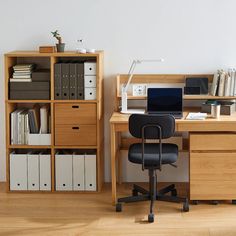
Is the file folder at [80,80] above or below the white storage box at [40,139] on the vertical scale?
above

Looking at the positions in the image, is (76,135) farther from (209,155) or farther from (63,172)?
(209,155)

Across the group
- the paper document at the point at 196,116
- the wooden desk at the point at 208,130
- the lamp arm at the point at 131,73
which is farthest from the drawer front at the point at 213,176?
the lamp arm at the point at 131,73

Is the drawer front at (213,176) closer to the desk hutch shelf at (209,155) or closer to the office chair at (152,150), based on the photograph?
the desk hutch shelf at (209,155)

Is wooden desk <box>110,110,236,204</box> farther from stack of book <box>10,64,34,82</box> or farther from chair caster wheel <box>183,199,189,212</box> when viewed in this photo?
stack of book <box>10,64,34,82</box>

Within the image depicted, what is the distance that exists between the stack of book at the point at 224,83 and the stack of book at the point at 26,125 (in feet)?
4.97

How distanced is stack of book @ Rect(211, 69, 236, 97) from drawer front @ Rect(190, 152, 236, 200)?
2.11 feet

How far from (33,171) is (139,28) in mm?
1599

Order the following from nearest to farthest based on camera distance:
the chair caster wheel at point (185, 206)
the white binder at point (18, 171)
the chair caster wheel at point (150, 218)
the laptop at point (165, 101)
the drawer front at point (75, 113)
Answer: the chair caster wheel at point (150, 218), the chair caster wheel at point (185, 206), the laptop at point (165, 101), the drawer front at point (75, 113), the white binder at point (18, 171)

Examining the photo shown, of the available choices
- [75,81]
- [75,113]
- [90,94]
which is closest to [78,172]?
[75,113]

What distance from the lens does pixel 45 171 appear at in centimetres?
537

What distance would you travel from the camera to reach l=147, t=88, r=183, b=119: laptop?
517cm

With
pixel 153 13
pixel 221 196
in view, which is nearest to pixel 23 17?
pixel 153 13

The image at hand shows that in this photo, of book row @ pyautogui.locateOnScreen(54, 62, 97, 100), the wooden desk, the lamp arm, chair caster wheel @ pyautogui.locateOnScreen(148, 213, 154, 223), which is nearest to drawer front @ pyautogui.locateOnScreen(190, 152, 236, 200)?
the wooden desk

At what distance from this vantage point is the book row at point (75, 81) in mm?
5227
